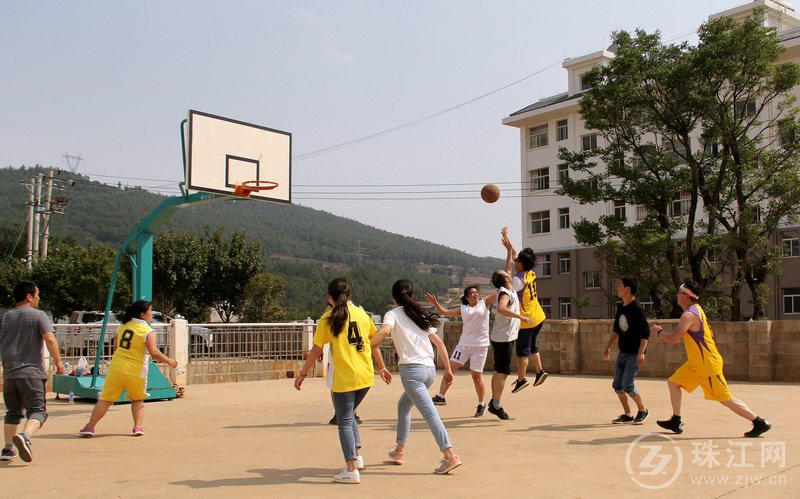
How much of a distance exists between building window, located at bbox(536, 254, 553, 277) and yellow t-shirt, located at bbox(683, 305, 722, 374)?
4577 cm

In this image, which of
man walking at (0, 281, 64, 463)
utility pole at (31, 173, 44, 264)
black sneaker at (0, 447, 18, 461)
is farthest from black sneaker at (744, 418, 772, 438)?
utility pole at (31, 173, 44, 264)

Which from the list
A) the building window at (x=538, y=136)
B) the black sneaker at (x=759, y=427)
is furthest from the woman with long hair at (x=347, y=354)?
the building window at (x=538, y=136)

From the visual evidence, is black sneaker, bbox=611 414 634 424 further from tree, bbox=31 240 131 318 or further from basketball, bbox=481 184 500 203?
tree, bbox=31 240 131 318

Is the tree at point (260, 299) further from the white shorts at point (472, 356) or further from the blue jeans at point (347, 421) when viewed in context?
the blue jeans at point (347, 421)

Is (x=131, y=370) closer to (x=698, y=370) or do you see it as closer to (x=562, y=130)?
(x=698, y=370)

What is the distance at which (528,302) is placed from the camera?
Answer: 9.74 m

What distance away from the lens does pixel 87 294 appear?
47.7 m

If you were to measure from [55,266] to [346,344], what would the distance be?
1840 inches

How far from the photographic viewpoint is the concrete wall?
559 inches

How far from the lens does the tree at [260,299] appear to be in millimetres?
50344

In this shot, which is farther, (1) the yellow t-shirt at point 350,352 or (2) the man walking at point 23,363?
(2) the man walking at point 23,363

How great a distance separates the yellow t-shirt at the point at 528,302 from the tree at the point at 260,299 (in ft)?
136

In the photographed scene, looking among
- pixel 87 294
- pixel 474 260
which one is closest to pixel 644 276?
pixel 87 294

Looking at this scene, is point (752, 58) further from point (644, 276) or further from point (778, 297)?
point (778, 297)
